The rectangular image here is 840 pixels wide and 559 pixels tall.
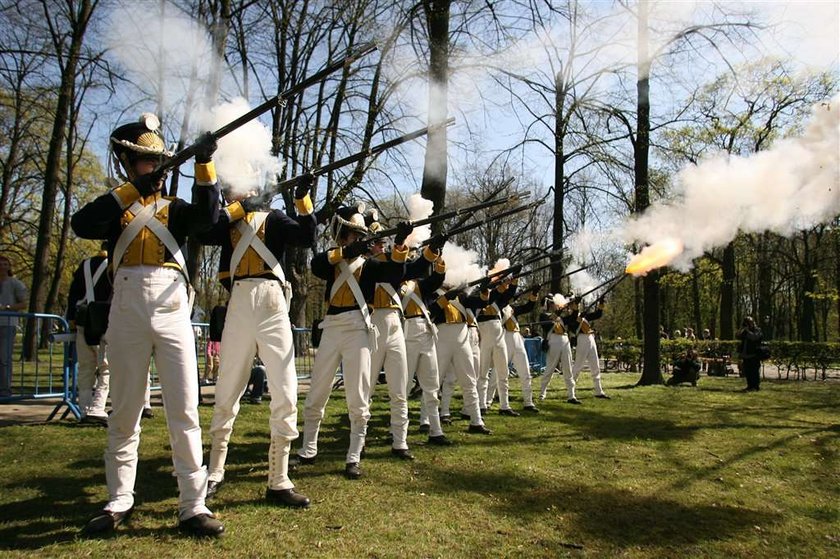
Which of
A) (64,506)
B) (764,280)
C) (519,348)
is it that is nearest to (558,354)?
(519,348)

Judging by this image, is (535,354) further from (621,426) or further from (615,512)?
(615,512)

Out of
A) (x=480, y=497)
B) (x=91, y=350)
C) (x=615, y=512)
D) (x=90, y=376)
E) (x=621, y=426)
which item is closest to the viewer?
(x=615, y=512)

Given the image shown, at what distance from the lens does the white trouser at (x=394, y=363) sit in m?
7.53

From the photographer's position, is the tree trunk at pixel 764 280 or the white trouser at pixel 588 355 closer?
the white trouser at pixel 588 355

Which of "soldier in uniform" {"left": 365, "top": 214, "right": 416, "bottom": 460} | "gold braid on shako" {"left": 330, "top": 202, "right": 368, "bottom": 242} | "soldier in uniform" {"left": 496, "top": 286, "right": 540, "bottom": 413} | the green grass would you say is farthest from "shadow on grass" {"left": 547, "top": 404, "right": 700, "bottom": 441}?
"gold braid on shako" {"left": 330, "top": 202, "right": 368, "bottom": 242}

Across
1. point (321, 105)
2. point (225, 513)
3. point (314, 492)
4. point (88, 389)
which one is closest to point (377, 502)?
point (314, 492)

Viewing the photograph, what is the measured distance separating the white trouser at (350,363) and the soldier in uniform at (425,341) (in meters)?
1.96

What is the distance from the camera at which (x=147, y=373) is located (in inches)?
182

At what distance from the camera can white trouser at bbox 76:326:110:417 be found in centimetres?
866

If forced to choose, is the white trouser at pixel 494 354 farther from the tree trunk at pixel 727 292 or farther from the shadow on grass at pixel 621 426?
the tree trunk at pixel 727 292

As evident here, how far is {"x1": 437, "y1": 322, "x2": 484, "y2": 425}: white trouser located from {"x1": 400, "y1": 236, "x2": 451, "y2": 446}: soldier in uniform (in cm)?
92

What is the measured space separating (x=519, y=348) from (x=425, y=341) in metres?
4.69

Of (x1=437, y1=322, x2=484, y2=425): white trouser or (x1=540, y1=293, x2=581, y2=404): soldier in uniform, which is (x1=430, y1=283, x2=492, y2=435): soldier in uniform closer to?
(x1=437, y1=322, x2=484, y2=425): white trouser

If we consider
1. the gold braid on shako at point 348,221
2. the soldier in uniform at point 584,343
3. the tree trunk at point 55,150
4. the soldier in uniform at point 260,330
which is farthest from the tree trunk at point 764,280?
the soldier in uniform at point 260,330
